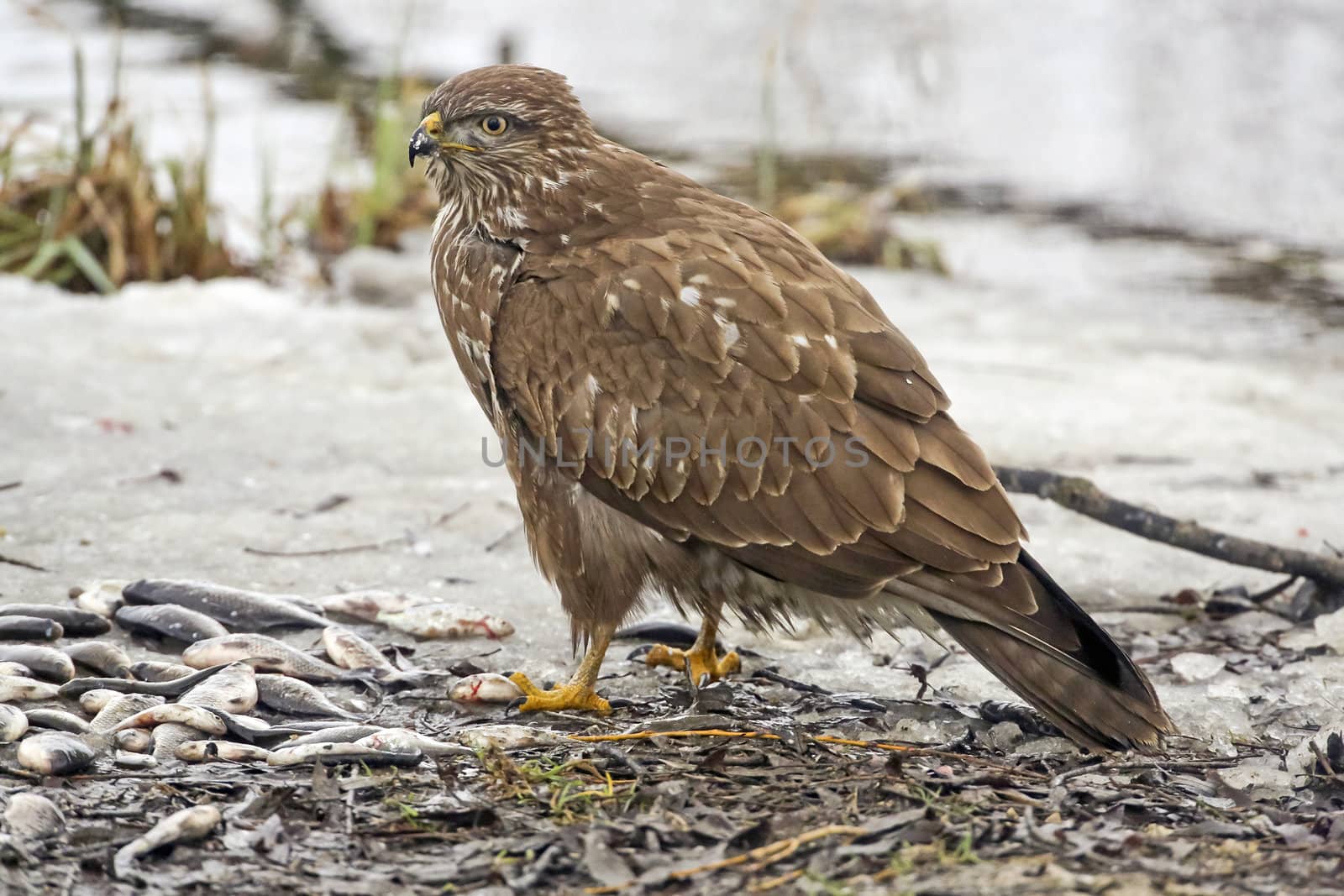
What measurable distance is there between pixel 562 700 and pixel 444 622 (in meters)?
0.54

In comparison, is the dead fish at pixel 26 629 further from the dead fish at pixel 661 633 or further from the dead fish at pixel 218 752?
the dead fish at pixel 661 633

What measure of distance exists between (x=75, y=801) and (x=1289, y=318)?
6.64 m

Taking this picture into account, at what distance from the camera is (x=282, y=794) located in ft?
9.77

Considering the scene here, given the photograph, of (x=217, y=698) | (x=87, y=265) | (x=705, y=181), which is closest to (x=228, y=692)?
(x=217, y=698)

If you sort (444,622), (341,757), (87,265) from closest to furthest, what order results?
(341,757), (444,622), (87,265)

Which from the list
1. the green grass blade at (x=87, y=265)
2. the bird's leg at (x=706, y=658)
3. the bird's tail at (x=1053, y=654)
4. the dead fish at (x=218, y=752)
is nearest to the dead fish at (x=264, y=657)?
the dead fish at (x=218, y=752)

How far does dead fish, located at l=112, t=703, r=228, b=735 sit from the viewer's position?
3275 mm

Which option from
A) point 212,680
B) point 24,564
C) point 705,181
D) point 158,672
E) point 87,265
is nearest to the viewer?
point 212,680

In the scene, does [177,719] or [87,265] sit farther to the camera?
[87,265]

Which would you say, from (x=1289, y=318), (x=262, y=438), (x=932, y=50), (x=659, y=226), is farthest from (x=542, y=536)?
(x=932, y=50)

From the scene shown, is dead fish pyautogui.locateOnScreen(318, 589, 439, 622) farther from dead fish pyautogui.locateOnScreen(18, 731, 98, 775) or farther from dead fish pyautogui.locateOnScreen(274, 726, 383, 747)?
dead fish pyautogui.locateOnScreen(18, 731, 98, 775)

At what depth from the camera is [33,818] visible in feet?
9.25

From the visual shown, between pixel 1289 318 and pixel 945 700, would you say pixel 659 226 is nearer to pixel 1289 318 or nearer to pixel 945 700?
pixel 945 700

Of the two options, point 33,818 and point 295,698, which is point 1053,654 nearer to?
point 295,698
